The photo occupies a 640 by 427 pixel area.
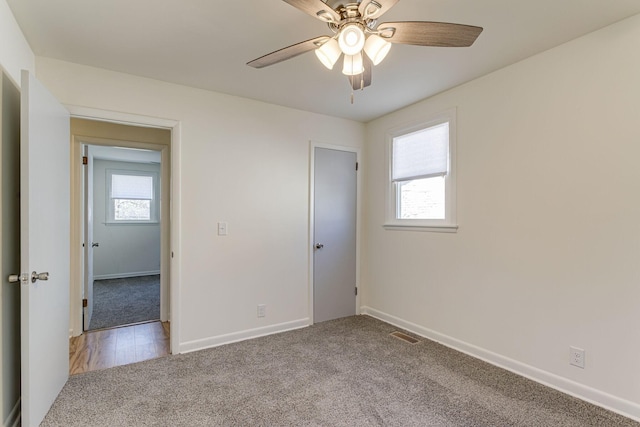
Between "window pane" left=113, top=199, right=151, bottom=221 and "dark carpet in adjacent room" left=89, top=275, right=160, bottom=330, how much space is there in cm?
121

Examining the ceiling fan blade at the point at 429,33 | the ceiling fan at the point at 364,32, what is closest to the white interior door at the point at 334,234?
the ceiling fan at the point at 364,32

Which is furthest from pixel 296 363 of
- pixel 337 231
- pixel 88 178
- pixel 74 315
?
pixel 88 178

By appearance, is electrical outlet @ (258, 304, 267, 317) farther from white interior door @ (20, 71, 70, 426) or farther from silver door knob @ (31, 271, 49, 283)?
silver door knob @ (31, 271, 49, 283)

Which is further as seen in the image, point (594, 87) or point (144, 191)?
point (144, 191)

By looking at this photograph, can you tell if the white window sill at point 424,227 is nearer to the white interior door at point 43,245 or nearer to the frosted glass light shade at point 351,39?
the frosted glass light shade at point 351,39

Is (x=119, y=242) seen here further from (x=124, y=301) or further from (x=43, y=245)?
(x=43, y=245)

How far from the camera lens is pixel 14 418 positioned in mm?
1856

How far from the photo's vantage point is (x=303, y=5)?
1.34 metres

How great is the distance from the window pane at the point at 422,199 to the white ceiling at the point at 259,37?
91 cm

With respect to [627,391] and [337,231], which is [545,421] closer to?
[627,391]

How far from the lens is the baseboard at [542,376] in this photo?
77.0 inches

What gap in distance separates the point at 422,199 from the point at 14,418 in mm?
3439

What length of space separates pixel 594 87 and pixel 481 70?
2.52 ft

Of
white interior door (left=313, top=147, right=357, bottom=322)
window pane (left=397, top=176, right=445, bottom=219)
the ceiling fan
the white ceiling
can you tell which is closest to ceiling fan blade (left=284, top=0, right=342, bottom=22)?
the ceiling fan
